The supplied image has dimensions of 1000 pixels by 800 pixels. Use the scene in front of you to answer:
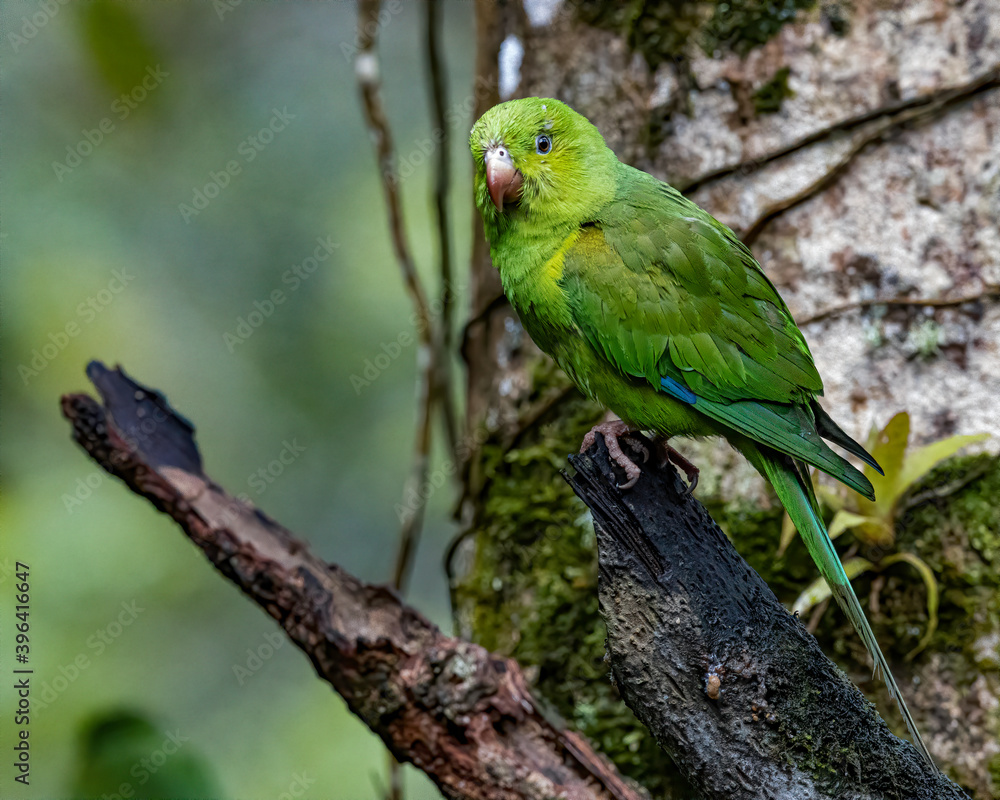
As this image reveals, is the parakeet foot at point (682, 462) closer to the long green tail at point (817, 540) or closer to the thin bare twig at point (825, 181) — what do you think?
the long green tail at point (817, 540)

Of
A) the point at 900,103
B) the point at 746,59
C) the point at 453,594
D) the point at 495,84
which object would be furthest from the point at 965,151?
the point at 453,594

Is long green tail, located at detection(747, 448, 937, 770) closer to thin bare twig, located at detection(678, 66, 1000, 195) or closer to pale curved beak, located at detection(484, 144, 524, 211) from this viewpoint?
Result: pale curved beak, located at detection(484, 144, 524, 211)

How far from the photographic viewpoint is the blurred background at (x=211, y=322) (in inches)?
221

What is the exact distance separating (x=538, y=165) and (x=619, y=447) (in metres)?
1.04

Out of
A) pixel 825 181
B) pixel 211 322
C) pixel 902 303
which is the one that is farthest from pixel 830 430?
pixel 211 322

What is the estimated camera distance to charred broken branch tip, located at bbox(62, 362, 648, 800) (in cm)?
263

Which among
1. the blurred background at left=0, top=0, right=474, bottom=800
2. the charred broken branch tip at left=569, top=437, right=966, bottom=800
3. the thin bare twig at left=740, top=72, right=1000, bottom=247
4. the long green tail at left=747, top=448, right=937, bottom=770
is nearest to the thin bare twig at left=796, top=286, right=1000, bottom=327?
the thin bare twig at left=740, top=72, right=1000, bottom=247

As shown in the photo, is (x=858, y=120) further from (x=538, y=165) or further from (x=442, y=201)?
(x=442, y=201)

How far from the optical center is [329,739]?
6.21m

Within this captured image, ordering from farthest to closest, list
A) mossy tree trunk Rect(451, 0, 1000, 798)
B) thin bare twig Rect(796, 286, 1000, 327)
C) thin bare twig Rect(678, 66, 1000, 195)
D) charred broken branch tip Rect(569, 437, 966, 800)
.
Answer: thin bare twig Rect(678, 66, 1000, 195) < thin bare twig Rect(796, 286, 1000, 327) < mossy tree trunk Rect(451, 0, 1000, 798) < charred broken branch tip Rect(569, 437, 966, 800)

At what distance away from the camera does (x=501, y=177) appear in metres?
2.87

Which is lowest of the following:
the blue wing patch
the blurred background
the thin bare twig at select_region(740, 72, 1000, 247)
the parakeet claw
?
the parakeet claw

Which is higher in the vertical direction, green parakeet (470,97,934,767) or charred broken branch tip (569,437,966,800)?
green parakeet (470,97,934,767)

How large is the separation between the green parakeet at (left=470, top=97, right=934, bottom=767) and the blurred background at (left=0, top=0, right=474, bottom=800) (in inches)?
101
